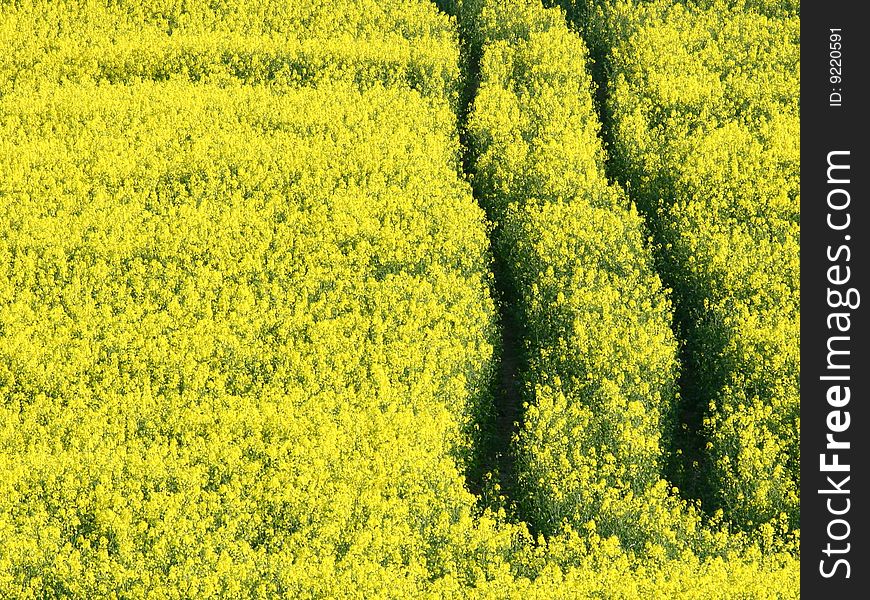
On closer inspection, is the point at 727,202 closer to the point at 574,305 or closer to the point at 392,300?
the point at 574,305

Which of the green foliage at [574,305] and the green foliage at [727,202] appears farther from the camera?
the green foliage at [727,202]

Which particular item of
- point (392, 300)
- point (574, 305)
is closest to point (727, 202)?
point (574, 305)

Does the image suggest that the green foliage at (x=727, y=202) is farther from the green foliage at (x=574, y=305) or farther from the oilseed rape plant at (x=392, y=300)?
the green foliage at (x=574, y=305)

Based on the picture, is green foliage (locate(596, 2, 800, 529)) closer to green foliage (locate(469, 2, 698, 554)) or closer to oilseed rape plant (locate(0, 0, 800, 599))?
oilseed rape plant (locate(0, 0, 800, 599))

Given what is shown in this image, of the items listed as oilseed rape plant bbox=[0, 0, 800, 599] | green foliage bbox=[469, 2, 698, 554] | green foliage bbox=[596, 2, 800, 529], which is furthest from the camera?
green foliage bbox=[596, 2, 800, 529]

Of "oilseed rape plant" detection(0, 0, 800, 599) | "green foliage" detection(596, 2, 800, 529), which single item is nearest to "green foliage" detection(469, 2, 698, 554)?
"oilseed rape plant" detection(0, 0, 800, 599)

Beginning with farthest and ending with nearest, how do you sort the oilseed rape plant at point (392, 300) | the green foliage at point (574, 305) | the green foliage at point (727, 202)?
the green foliage at point (727, 202)
the green foliage at point (574, 305)
the oilseed rape plant at point (392, 300)

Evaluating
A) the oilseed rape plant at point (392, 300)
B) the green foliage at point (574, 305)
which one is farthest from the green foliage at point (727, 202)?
the green foliage at point (574, 305)

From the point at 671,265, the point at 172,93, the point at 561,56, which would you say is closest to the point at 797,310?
the point at 671,265

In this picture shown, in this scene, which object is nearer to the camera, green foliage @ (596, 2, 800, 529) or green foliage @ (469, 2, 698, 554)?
green foliage @ (469, 2, 698, 554)
